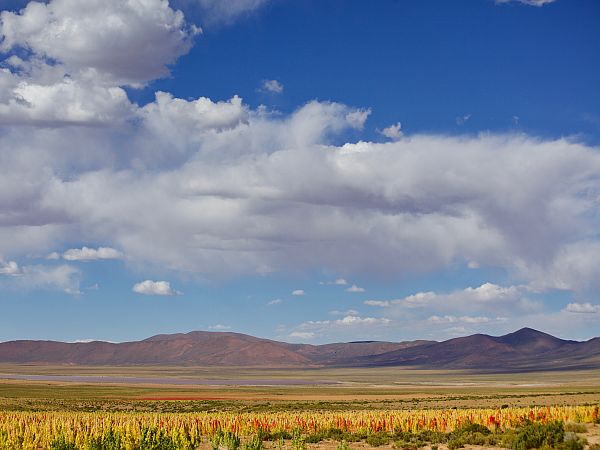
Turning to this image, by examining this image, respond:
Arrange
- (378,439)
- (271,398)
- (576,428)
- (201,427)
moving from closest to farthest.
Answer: (576,428), (378,439), (201,427), (271,398)

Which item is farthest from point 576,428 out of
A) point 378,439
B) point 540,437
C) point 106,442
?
point 106,442

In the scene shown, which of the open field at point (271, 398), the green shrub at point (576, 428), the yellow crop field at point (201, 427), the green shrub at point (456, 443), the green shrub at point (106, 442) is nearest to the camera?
the green shrub at point (106, 442)

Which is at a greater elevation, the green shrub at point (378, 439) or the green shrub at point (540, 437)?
the green shrub at point (540, 437)

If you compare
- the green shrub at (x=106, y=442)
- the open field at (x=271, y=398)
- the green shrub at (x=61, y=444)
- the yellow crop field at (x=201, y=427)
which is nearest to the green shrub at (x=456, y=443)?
the yellow crop field at (x=201, y=427)

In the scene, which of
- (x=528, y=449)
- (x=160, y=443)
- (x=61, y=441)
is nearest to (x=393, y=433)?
(x=528, y=449)

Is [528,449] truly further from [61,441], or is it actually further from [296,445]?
[61,441]

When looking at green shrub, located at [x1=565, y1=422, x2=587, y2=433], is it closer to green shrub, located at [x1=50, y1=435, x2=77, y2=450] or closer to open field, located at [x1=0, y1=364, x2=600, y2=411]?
green shrub, located at [x1=50, y1=435, x2=77, y2=450]

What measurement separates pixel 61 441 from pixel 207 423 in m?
11.0

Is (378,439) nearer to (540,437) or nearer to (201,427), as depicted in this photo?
(540,437)

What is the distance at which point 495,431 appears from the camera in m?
31.1

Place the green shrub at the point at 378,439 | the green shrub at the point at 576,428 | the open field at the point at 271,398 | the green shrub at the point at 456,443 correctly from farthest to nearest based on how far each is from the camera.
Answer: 1. the open field at the point at 271,398
2. the green shrub at the point at 378,439
3. the green shrub at the point at 576,428
4. the green shrub at the point at 456,443

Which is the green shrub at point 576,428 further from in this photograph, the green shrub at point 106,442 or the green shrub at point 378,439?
the green shrub at point 106,442

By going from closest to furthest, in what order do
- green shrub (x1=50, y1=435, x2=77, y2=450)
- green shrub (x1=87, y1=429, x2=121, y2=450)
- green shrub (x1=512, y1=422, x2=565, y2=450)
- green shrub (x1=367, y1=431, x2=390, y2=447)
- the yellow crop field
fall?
green shrub (x1=87, y1=429, x2=121, y2=450) < green shrub (x1=512, y1=422, x2=565, y2=450) < green shrub (x1=50, y1=435, x2=77, y2=450) < the yellow crop field < green shrub (x1=367, y1=431, x2=390, y2=447)

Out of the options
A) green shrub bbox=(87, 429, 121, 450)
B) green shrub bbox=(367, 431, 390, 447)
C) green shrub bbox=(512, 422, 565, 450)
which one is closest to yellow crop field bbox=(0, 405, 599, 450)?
green shrub bbox=(87, 429, 121, 450)
